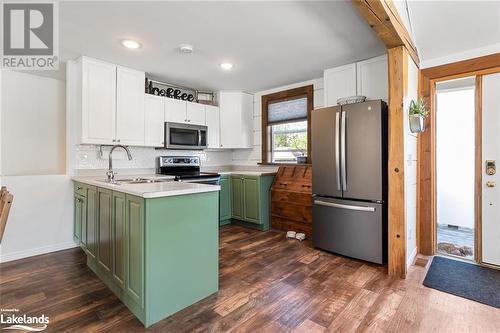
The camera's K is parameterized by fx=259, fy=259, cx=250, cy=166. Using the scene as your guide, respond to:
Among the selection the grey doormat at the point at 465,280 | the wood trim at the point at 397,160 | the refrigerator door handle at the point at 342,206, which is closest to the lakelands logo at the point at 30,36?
the wood trim at the point at 397,160

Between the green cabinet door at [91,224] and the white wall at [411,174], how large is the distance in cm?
303

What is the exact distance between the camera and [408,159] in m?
2.64

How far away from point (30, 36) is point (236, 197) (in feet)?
10.5

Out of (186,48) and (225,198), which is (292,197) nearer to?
(225,198)

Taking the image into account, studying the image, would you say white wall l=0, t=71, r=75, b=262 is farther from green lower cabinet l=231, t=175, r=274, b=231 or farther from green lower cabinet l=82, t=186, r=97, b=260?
green lower cabinet l=231, t=175, r=274, b=231

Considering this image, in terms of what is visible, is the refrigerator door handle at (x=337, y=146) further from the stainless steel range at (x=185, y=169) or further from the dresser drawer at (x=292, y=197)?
the stainless steel range at (x=185, y=169)

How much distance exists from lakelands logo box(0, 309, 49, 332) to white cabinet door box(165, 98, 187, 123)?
273 cm

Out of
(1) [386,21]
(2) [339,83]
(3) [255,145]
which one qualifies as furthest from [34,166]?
(1) [386,21]

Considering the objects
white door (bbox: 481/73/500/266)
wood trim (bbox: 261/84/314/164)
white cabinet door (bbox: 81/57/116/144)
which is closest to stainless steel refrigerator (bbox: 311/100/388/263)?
wood trim (bbox: 261/84/314/164)

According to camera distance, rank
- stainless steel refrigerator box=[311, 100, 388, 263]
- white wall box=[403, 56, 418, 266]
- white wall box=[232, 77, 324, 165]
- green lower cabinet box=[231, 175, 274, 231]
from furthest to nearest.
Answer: white wall box=[232, 77, 324, 165] → green lower cabinet box=[231, 175, 274, 231] → stainless steel refrigerator box=[311, 100, 388, 263] → white wall box=[403, 56, 418, 266]

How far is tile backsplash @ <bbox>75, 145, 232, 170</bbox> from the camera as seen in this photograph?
11.1ft

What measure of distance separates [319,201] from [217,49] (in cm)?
213

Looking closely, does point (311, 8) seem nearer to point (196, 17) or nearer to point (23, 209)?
point (196, 17)

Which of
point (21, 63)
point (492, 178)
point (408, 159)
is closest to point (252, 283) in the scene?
point (408, 159)
